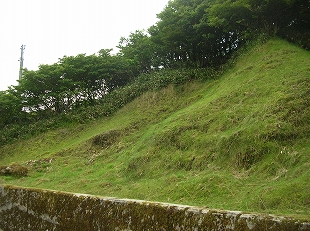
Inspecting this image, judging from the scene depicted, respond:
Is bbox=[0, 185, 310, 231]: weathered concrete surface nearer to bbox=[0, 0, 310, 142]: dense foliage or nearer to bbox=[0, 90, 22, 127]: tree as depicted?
bbox=[0, 0, 310, 142]: dense foliage

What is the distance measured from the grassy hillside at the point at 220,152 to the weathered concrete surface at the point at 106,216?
9.61 feet

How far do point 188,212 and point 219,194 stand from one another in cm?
392

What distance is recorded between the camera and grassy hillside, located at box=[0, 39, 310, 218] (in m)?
6.34

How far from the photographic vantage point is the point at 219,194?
658cm

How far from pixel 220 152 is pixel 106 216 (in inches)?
208

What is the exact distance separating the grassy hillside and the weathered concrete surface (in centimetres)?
293

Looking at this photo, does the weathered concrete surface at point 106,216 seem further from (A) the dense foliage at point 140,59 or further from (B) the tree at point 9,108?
(B) the tree at point 9,108

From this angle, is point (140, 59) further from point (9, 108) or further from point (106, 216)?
point (106, 216)

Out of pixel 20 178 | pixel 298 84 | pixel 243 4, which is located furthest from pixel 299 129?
pixel 20 178

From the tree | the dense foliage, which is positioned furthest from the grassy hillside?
the tree

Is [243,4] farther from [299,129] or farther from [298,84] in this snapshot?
[299,129]

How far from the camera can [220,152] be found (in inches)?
325

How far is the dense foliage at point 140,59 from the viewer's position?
53.1 ft

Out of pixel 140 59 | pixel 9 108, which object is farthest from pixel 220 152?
pixel 9 108
